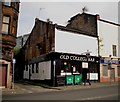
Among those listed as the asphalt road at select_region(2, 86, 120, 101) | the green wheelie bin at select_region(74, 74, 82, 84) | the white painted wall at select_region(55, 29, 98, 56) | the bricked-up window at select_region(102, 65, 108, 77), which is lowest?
the asphalt road at select_region(2, 86, 120, 101)

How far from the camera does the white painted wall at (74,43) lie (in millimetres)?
28188

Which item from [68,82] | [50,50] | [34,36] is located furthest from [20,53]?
[68,82]

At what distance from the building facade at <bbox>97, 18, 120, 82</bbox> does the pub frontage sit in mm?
1577

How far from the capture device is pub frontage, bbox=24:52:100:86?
26953 mm

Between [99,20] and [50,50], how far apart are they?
30.4ft

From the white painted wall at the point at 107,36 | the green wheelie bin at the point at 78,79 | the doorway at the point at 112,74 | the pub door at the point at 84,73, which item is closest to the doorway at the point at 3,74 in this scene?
the green wheelie bin at the point at 78,79

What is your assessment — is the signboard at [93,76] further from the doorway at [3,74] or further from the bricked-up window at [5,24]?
the bricked-up window at [5,24]

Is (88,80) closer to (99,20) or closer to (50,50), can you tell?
(50,50)

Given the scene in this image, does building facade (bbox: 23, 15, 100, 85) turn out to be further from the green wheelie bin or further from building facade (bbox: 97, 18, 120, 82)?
building facade (bbox: 97, 18, 120, 82)

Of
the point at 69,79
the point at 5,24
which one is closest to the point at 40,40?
the point at 69,79

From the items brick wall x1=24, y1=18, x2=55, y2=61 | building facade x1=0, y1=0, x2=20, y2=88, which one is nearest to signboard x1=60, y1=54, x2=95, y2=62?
brick wall x1=24, y1=18, x2=55, y2=61

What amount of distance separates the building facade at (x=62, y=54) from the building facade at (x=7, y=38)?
5.37 m

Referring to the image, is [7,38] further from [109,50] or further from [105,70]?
[109,50]

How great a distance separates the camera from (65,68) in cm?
2773
